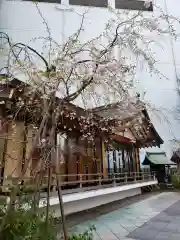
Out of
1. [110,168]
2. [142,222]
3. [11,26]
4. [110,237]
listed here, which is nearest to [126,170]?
[110,168]

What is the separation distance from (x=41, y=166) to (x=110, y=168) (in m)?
7.59

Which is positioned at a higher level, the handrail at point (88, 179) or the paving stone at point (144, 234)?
the handrail at point (88, 179)

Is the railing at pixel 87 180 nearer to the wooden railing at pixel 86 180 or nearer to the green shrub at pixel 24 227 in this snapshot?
the wooden railing at pixel 86 180

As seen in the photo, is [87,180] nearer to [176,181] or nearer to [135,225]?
[135,225]

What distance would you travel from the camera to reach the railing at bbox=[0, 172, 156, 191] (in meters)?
3.41

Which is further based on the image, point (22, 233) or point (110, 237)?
point (110, 237)

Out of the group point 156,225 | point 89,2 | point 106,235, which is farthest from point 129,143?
point 89,2

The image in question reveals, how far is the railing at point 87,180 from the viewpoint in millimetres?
3413

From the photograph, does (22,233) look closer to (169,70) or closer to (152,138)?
(152,138)

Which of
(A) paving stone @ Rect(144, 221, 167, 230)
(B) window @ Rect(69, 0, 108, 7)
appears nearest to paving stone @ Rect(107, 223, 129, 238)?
(A) paving stone @ Rect(144, 221, 167, 230)

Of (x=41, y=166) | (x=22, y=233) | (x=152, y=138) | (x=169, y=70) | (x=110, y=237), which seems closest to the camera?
(x=22, y=233)

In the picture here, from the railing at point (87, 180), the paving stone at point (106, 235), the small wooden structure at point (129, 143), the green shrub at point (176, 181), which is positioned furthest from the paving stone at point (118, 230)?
the green shrub at point (176, 181)

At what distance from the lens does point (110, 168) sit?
1020 centimetres

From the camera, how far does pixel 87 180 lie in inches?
277
